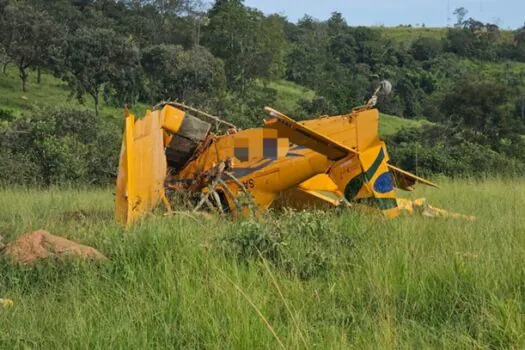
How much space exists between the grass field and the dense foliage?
465 inches

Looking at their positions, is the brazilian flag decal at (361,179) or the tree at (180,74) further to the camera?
the tree at (180,74)

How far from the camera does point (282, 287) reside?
13.2ft

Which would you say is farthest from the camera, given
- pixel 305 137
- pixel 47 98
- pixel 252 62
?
pixel 252 62

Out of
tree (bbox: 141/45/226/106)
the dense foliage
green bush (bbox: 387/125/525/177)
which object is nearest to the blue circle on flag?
green bush (bbox: 387/125/525/177)

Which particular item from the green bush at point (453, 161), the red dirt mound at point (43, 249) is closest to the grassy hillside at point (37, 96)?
the green bush at point (453, 161)

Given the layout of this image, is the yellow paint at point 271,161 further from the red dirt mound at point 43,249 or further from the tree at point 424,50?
the tree at point 424,50

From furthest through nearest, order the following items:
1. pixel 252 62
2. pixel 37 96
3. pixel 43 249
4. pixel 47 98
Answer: pixel 252 62
pixel 37 96
pixel 47 98
pixel 43 249

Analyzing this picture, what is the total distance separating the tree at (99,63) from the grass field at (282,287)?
40562 millimetres

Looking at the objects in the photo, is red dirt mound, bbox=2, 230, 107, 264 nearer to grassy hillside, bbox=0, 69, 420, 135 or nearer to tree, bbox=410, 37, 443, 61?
grassy hillside, bbox=0, 69, 420, 135

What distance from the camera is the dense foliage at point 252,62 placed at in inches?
1544

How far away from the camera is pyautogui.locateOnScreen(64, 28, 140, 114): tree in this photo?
4444cm

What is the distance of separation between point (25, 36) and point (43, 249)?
47408 mm

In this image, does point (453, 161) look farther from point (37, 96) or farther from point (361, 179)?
point (37, 96)

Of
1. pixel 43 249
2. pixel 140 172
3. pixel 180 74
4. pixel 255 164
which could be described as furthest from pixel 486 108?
pixel 43 249
